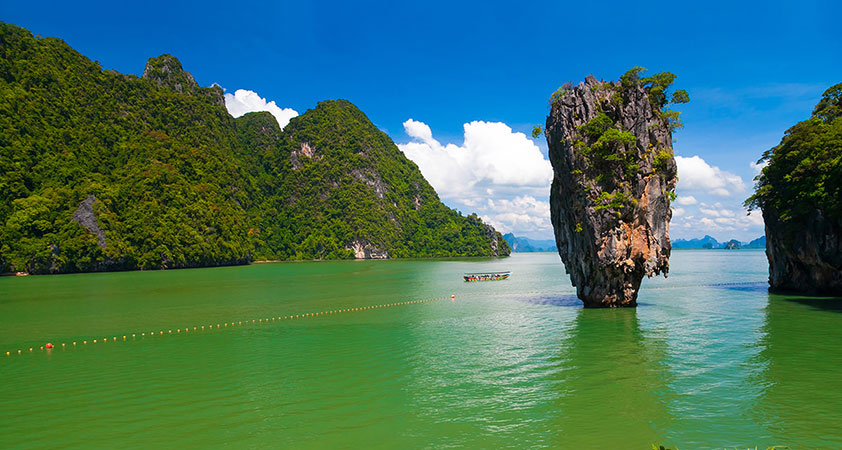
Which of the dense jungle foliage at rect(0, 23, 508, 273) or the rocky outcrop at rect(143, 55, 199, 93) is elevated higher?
the rocky outcrop at rect(143, 55, 199, 93)

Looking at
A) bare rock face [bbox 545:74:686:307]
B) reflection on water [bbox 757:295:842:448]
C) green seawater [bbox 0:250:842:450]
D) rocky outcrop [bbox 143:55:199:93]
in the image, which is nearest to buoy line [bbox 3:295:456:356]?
green seawater [bbox 0:250:842:450]

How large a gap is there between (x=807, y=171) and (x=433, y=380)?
3493 centimetres

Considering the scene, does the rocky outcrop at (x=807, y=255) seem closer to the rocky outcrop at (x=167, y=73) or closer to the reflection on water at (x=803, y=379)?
the reflection on water at (x=803, y=379)

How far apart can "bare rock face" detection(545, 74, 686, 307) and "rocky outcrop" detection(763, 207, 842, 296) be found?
13.5m

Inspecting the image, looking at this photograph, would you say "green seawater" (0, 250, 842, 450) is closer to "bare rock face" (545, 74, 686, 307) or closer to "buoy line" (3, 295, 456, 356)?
"buoy line" (3, 295, 456, 356)

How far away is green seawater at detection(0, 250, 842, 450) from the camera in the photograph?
36.7 ft

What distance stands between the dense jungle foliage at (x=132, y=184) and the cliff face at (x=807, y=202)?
108 m

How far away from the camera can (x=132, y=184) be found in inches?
4355

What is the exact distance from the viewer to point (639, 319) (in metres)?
28.0

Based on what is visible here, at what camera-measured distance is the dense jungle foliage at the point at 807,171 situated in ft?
104

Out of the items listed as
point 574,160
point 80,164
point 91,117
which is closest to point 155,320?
point 574,160

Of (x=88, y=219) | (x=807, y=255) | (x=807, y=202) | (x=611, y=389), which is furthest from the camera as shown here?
(x=88, y=219)

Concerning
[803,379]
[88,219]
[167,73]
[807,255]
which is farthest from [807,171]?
[167,73]

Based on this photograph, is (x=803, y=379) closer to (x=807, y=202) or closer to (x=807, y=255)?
(x=807, y=202)
